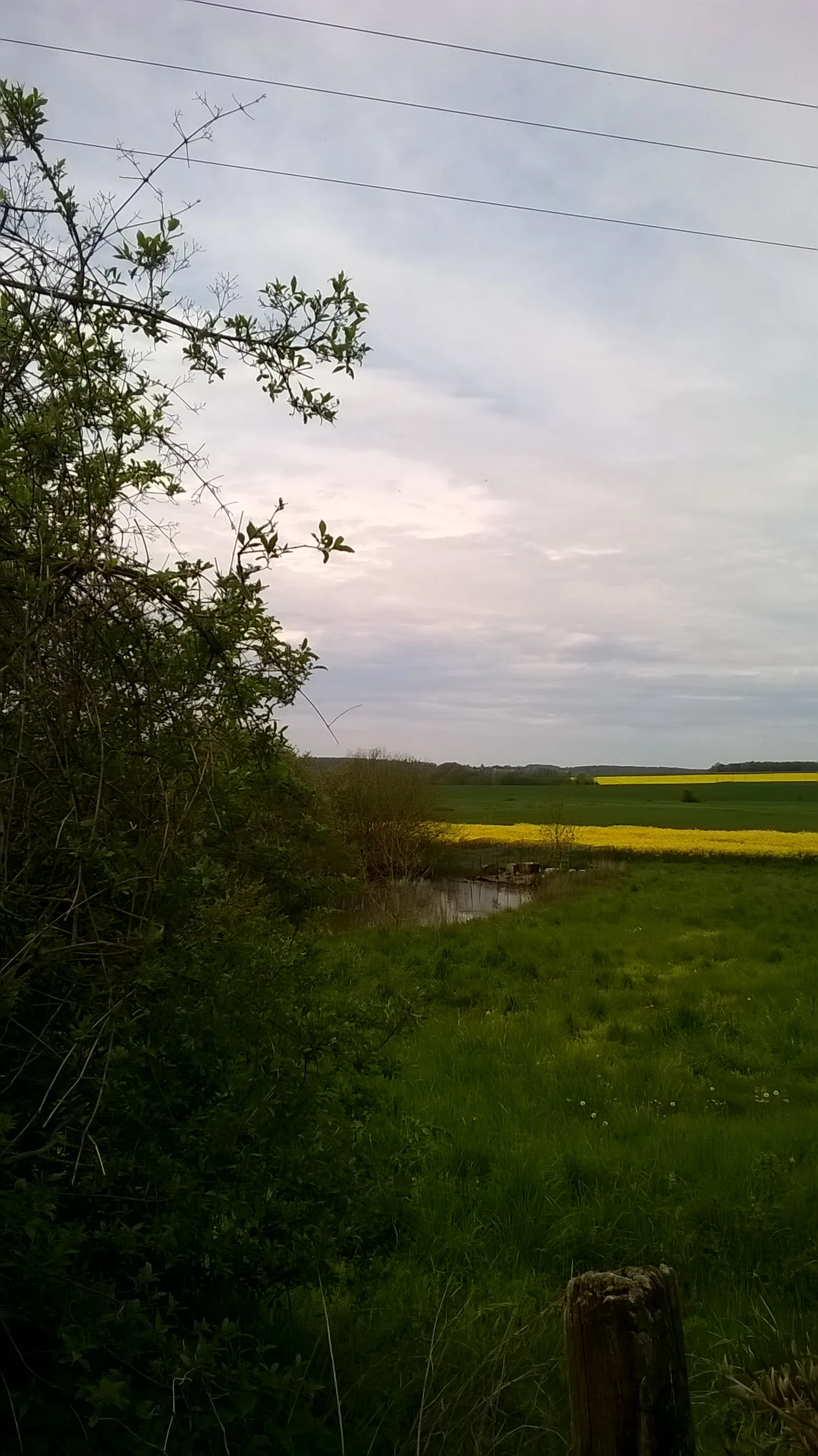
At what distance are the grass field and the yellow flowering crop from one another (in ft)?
254

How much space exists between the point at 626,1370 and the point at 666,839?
3915 centimetres

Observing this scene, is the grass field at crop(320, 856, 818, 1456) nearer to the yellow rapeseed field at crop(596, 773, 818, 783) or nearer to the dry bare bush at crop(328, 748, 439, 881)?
the dry bare bush at crop(328, 748, 439, 881)

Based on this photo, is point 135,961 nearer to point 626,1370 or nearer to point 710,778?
point 626,1370

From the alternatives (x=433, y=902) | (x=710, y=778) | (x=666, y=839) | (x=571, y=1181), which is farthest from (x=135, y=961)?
(x=710, y=778)

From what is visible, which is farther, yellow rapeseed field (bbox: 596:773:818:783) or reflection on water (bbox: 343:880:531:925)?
yellow rapeseed field (bbox: 596:773:818:783)

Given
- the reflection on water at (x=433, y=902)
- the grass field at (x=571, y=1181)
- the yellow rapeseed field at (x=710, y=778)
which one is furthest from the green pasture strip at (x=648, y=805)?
the grass field at (x=571, y=1181)

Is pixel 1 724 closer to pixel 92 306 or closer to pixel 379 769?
pixel 92 306

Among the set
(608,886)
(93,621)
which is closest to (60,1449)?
(93,621)

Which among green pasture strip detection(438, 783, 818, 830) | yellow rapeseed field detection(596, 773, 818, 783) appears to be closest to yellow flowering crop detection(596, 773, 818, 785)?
yellow rapeseed field detection(596, 773, 818, 783)

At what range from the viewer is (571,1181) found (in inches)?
225

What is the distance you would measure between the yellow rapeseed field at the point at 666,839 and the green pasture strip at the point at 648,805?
4.30 ft

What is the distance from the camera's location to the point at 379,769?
94.7ft

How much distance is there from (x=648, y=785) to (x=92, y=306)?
88625mm

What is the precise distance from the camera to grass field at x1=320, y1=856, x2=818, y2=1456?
3.31m
